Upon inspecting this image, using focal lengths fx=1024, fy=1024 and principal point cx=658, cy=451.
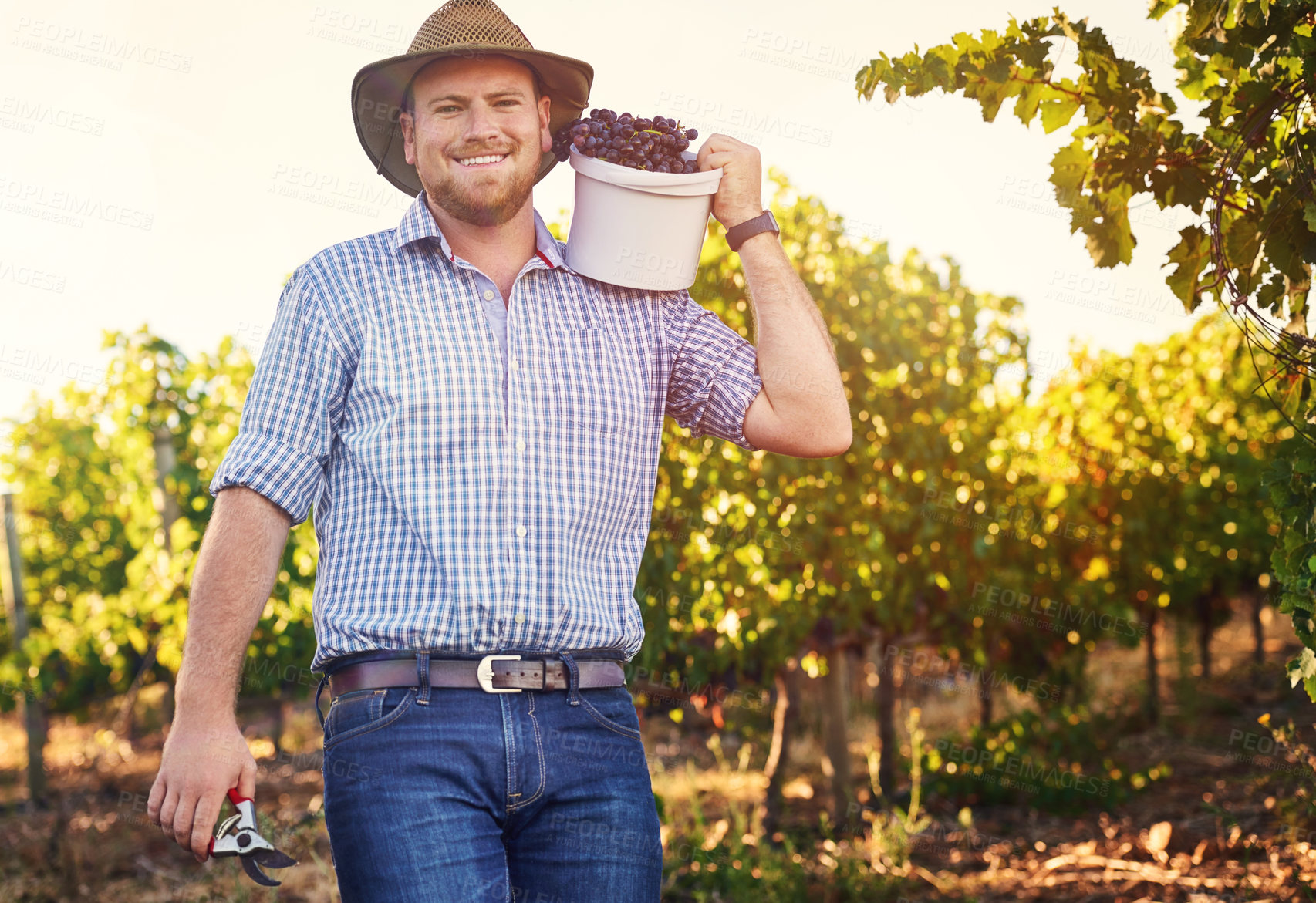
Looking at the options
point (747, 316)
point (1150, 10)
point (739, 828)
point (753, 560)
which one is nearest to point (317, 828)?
point (739, 828)

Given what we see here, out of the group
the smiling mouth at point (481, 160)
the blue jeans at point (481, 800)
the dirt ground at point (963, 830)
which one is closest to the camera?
the blue jeans at point (481, 800)

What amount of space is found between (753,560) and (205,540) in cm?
403

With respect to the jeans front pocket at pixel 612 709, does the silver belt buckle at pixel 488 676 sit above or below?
above

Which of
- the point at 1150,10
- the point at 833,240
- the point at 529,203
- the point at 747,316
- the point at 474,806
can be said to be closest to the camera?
the point at 474,806

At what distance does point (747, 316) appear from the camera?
536 cm

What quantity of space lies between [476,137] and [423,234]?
203mm

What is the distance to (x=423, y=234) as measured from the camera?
1.91 m

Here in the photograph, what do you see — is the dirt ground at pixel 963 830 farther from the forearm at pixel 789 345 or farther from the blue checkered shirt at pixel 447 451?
the blue checkered shirt at pixel 447 451

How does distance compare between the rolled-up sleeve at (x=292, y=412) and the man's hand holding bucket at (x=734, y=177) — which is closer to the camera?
the rolled-up sleeve at (x=292, y=412)

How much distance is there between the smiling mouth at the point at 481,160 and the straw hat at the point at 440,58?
0.19 metres

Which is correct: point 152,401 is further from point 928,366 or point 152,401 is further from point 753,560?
point 928,366

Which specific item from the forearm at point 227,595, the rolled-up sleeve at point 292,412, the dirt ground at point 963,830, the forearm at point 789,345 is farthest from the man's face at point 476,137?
the dirt ground at point 963,830

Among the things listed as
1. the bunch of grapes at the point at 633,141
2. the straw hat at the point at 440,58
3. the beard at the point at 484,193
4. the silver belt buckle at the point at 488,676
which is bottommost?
the silver belt buckle at the point at 488,676

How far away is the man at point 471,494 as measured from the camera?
5.32ft
